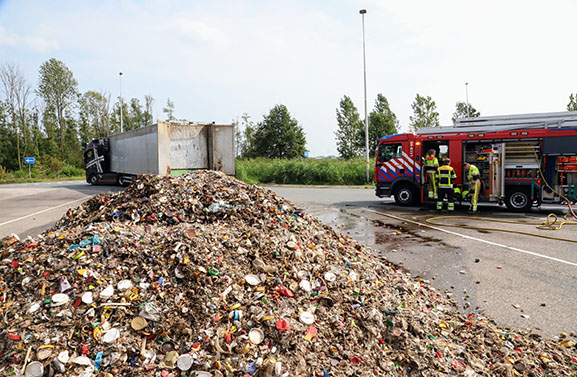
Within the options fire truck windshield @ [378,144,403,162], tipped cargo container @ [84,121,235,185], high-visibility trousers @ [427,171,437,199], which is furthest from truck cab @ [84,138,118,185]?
high-visibility trousers @ [427,171,437,199]

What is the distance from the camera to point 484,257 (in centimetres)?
651

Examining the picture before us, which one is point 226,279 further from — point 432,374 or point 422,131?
point 422,131

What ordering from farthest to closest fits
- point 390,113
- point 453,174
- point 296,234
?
point 390,113 → point 453,174 → point 296,234

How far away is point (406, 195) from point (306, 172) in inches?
636

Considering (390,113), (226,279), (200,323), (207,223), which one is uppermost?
(390,113)

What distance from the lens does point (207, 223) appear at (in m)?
5.17

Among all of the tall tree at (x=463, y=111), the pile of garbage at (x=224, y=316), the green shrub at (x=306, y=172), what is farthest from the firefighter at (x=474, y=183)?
the tall tree at (x=463, y=111)

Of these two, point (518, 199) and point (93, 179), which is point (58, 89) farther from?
point (518, 199)

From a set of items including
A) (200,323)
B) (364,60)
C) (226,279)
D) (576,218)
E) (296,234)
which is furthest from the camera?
(364,60)

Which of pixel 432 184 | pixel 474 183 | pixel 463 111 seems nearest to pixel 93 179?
pixel 432 184

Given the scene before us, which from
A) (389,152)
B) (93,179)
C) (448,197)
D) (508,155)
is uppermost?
(389,152)

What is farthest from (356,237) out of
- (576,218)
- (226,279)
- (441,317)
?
(576,218)

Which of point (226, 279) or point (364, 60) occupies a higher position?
point (364, 60)

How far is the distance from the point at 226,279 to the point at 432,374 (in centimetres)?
188
